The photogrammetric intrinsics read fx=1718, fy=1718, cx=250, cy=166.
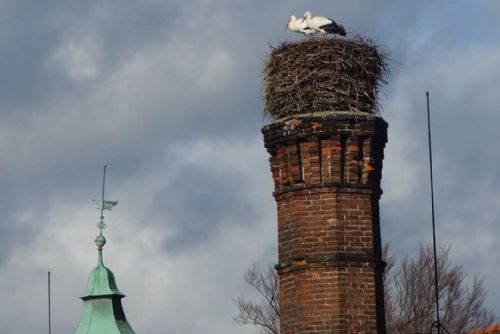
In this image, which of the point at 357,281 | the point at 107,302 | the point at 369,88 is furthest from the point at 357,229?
the point at 107,302

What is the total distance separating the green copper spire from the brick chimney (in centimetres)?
1349

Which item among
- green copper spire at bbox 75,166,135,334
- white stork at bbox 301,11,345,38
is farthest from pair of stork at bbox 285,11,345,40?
green copper spire at bbox 75,166,135,334

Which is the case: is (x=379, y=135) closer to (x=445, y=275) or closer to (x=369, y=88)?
(x=369, y=88)

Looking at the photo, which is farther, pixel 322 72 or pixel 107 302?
pixel 107 302

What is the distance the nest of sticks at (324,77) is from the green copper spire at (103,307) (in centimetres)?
1321

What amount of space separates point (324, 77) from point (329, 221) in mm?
2104

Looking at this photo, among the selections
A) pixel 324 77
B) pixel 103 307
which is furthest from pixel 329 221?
pixel 103 307

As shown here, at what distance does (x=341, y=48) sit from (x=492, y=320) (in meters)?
23.5

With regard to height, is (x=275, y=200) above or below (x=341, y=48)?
below

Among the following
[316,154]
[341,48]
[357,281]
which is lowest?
[357,281]

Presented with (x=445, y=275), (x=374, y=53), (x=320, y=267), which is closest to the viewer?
(x=320, y=267)

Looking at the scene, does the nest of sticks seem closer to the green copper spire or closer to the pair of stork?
the pair of stork

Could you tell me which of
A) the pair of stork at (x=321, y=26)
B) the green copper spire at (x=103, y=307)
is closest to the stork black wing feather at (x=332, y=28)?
the pair of stork at (x=321, y=26)

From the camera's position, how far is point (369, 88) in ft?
77.4
